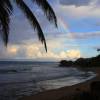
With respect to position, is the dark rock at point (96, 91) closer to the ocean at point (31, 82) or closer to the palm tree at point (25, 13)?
the palm tree at point (25, 13)

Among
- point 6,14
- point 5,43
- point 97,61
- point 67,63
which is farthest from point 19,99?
point 67,63

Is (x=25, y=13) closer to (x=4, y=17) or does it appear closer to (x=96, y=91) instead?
(x=4, y=17)

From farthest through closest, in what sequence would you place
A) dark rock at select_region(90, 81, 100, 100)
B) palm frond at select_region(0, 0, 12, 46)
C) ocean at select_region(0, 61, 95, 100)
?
ocean at select_region(0, 61, 95, 100) → dark rock at select_region(90, 81, 100, 100) → palm frond at select_region(0, 0, 12, 46)

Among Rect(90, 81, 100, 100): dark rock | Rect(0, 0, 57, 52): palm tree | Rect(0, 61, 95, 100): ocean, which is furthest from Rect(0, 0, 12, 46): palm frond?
Rect(0, 61, 95, 100): ocean

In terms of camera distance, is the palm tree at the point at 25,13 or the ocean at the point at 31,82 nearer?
the palm tree at the point at 25,13

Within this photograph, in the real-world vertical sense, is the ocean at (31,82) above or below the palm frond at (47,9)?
below

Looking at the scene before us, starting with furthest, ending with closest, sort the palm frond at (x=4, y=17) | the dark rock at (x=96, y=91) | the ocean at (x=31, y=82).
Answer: the ocean at (x=31, y=82) → the dark rock at (x=96, y=91) → the palm frond at (x=4, y=17)

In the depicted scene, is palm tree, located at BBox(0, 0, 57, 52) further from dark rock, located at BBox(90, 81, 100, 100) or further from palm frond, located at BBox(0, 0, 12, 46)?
dark rock, located at BBox(90, 81, 100, 100)

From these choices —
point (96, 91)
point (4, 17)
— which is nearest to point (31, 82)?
point (96, 91)

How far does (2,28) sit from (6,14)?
1.67 ft

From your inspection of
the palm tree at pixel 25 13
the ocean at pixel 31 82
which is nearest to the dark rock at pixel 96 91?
the palm tree at pixel 25 13

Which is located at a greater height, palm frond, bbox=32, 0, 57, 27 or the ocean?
palm frond, bbox=32, 0, 57, 27

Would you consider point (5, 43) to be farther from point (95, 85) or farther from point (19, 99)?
point (19, 99)

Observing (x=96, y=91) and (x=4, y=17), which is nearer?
(x=4, y=17)
